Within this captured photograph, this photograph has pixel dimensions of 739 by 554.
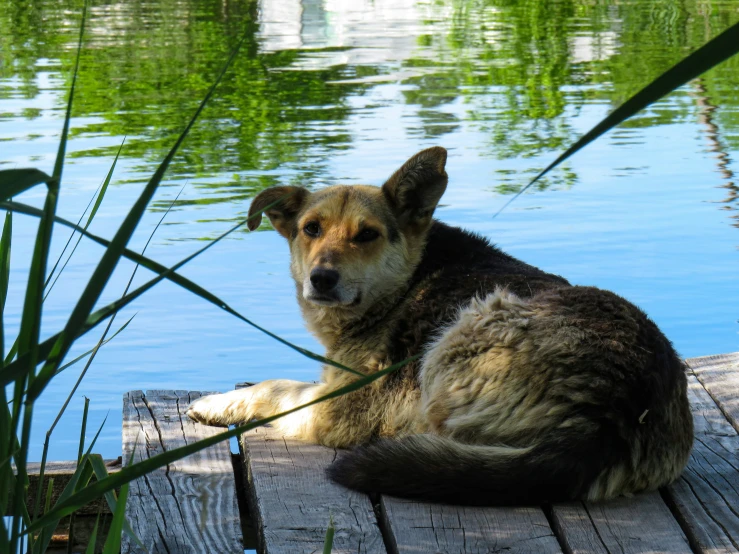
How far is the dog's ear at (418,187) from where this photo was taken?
17.1ft

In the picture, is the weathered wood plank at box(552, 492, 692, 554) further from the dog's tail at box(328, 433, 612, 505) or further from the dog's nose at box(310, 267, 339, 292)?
the dog's nose at box(310, 267, 339, 292)

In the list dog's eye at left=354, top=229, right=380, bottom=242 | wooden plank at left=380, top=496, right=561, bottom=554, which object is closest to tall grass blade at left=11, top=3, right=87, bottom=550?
wooden plank at left=380, top=496, right=561, bottom=554

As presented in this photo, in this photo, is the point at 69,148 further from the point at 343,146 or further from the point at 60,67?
the point at 60,67

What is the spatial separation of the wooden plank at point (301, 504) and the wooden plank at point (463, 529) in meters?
0.09

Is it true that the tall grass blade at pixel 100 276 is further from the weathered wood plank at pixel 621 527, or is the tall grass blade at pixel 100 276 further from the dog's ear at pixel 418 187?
the dog's ear at pixel 418 187

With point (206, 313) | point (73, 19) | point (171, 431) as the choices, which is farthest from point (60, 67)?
point (171, 431)

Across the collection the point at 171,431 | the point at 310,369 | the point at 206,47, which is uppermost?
the point at 206,47

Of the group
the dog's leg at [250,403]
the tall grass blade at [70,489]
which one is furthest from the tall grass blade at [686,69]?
the dog's leg at [250,403]

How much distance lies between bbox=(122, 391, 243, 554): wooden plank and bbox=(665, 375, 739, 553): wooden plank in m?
1.72

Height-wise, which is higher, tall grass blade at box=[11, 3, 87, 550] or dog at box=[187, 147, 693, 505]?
tall grass blade at box=[11, 3, 87, 550]

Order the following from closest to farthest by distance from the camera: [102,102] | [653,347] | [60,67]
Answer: [653,347] → [102,102] → [60,67]

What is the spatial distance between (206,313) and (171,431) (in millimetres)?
4621

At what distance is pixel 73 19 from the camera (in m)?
25.8

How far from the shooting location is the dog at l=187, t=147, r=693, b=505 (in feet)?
12.7
